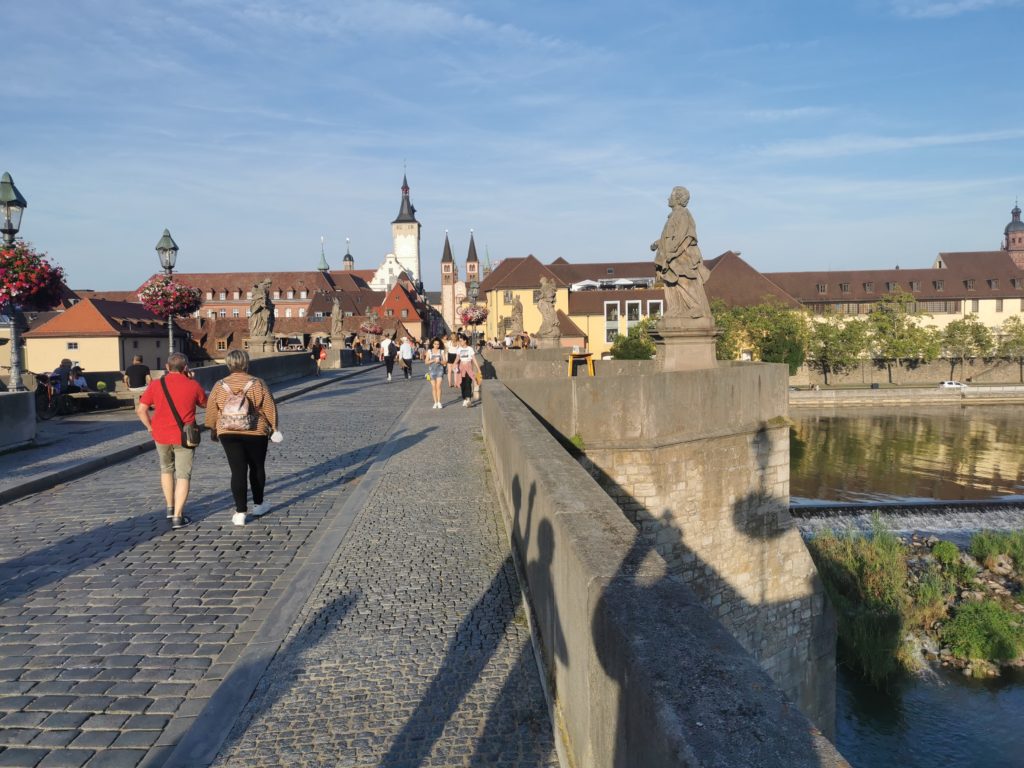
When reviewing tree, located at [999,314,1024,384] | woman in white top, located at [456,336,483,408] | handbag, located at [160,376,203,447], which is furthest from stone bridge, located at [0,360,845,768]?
tree, located at [999,314,1024,384]

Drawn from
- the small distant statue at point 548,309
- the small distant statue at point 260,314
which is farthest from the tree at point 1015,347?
the small distant statue at point 260,314

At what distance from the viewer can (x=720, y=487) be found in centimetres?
1202

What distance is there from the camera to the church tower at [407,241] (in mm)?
155125

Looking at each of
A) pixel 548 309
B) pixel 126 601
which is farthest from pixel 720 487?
pixel 548 309

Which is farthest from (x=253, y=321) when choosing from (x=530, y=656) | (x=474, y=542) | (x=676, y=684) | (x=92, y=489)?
(x=676, y=684)

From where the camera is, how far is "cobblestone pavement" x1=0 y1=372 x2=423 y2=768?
3.65 m

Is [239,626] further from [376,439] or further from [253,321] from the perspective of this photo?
[253,321]

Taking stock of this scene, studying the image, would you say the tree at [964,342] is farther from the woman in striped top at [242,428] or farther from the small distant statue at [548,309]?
the woman in striped top at [242,428]

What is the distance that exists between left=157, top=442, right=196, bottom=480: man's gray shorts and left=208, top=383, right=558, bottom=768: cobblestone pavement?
1.74 meters

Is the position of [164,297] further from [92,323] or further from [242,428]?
[92,323]

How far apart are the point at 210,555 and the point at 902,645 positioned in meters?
17.8

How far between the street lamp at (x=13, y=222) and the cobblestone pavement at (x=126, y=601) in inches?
197

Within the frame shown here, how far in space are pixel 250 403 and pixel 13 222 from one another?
30.3 feet

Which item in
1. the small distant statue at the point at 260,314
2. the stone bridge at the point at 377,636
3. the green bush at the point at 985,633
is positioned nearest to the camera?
the stone bridge at the point at 377,636
